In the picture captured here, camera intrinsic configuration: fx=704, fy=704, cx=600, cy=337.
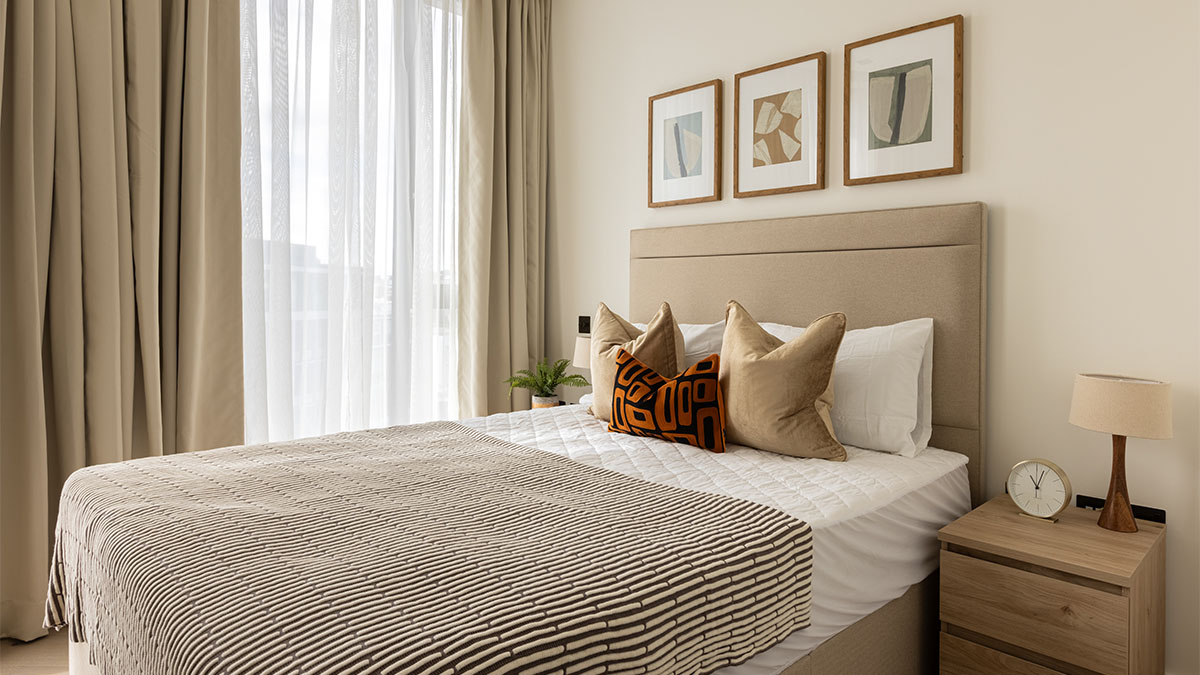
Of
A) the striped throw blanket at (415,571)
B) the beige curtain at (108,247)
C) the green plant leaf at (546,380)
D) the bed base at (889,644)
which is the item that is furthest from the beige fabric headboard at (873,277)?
the beige curtain at (108,247)

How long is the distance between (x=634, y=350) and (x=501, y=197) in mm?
1519

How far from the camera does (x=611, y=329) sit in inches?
106

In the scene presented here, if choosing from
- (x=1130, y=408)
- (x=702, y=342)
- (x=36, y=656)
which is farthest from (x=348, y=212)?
(x=1130, y=408)

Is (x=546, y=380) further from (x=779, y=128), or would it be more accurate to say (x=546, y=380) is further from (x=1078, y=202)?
(x=1078, y=202)

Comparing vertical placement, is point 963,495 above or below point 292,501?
below

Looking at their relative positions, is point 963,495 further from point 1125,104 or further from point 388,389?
point 388,389

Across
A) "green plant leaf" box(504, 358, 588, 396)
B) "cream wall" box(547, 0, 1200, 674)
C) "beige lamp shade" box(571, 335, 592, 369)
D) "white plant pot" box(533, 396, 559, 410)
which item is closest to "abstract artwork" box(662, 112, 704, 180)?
"cream wall" box(547, 0, 1200, 674)

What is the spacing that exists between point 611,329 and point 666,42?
1.50 metres

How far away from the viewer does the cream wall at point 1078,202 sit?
1946mm

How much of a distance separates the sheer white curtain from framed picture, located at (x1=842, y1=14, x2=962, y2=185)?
1950mm

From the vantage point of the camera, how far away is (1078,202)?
6.91ft

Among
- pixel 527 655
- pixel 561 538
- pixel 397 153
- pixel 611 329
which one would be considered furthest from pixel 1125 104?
pixel 397 153

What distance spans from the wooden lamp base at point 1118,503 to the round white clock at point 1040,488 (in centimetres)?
9

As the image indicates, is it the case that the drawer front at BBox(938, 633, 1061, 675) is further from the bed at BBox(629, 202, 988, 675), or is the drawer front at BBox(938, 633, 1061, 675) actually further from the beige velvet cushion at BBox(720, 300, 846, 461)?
the beige velvet cushion at BBox(720, 300, 846, 461)
